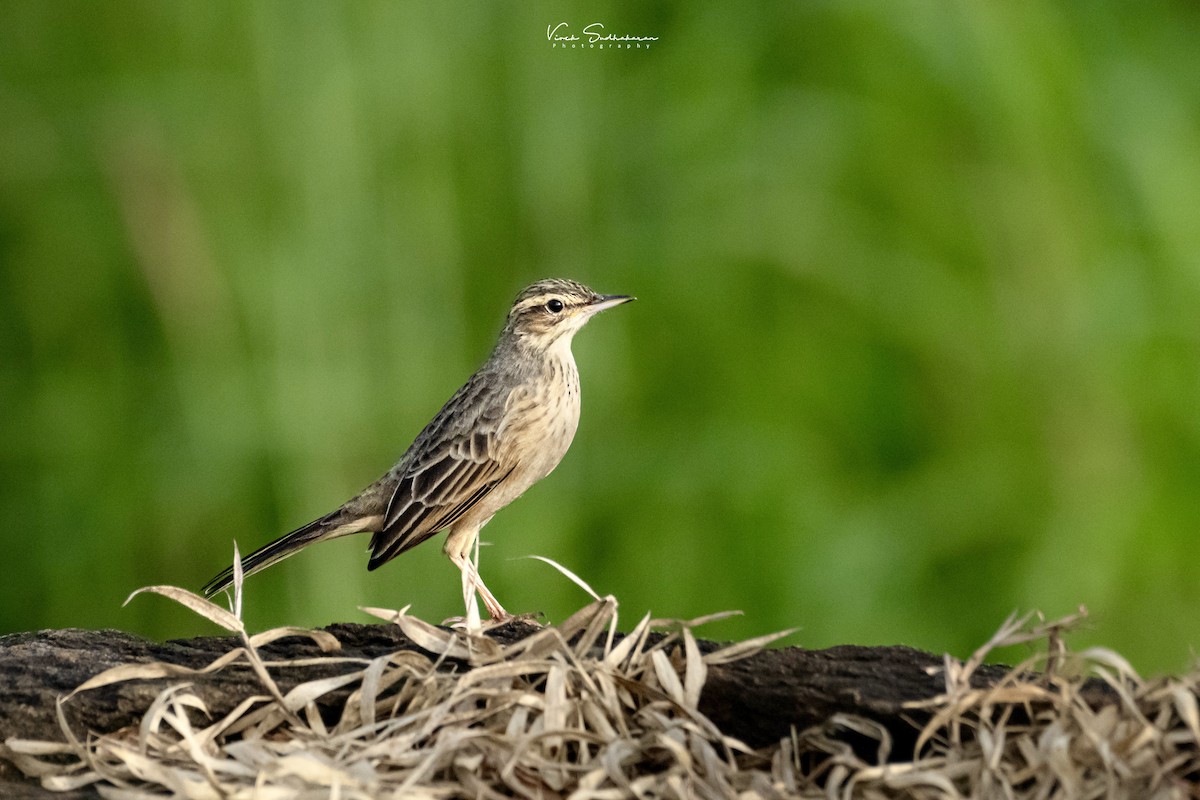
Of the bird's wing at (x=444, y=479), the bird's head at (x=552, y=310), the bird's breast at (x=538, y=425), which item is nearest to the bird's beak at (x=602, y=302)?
the bird's head at (x=552, y=310)

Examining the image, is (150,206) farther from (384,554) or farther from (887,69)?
(887,69)

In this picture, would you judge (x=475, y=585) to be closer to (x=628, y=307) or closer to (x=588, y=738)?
(x=628, y=307)

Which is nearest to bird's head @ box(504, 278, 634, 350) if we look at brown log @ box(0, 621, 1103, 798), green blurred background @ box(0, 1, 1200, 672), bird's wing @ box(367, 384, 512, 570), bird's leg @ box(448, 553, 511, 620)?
bird's wing @ box(367, 384, 512, 570)

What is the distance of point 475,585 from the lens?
219 inches

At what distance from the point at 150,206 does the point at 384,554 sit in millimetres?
2166

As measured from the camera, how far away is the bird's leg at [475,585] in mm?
5266

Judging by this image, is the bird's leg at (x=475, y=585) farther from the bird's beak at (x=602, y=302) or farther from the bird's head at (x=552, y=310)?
the bird's beak at (x=602, y=302)

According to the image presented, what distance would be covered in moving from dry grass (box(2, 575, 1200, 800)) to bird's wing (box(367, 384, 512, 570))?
2.10 m

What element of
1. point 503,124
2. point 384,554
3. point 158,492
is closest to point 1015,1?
point 503,124

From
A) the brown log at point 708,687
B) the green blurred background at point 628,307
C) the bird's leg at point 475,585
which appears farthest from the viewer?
the green blurred background at point 628,307

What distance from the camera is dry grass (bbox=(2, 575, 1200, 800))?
8.81 feet

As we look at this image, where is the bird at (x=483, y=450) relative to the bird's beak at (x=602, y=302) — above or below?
below

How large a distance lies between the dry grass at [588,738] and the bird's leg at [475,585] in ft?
5.97
